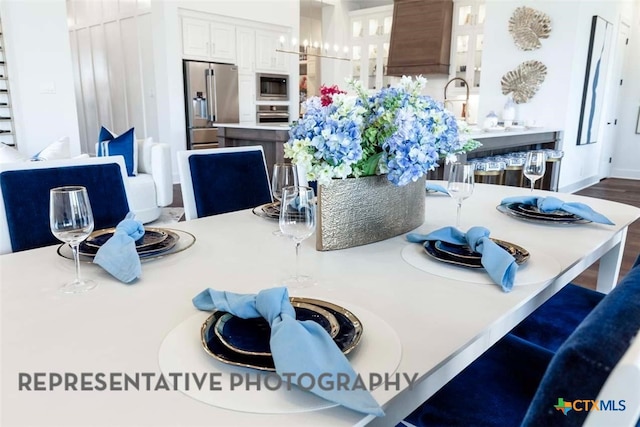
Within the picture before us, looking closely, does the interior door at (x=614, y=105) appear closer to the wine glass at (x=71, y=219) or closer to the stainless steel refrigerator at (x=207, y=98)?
the stainless steel refrigerator at (x=207, y=98)

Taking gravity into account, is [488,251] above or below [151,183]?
above

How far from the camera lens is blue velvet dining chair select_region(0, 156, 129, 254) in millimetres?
1363

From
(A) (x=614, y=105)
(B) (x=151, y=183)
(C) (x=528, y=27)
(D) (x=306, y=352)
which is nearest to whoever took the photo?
(D) (x=306, y=352)

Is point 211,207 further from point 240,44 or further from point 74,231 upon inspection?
point 240,44

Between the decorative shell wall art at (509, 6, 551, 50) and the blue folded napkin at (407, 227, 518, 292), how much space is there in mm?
5115

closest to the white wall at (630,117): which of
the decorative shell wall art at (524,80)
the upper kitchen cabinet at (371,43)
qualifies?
the decorative shell wall art at (524,80)

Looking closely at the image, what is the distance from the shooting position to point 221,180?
187 cm

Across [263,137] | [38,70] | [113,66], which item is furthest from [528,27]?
[113,66]

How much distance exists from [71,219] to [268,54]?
656cm

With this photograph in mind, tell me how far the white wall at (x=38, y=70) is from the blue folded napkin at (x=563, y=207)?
459cm

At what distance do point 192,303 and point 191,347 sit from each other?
0.18 metres

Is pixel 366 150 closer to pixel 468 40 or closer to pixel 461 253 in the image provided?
pixel 461 253

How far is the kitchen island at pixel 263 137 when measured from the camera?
4.13 meters

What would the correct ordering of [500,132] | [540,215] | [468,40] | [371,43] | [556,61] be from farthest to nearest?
[371,43] → [468,40] → [556,61] → [500,132] → [540,215]
